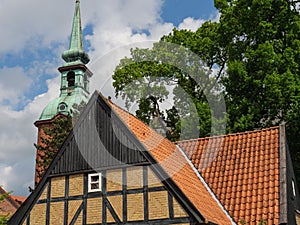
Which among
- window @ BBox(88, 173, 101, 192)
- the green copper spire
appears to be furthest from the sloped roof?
the green copper spire

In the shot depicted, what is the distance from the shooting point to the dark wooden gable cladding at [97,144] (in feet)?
51.5

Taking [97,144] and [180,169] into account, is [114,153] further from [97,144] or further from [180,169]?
[180,169]

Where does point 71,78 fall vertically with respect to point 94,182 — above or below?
above

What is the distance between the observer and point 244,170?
16.9 meters

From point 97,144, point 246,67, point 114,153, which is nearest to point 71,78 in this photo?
point 246,67

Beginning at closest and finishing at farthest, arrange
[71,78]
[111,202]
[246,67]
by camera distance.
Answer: [111,202] < [246,67] < [71,78]

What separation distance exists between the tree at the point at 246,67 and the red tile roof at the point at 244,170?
5755mm

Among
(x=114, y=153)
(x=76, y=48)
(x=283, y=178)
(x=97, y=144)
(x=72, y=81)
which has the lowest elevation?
(x=283, y=178)

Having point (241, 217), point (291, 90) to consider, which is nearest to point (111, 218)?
point (241, 217)

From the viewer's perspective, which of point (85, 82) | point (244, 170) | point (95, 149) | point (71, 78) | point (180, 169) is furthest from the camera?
point (85, 82)

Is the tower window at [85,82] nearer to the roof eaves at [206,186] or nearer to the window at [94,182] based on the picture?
the roof eaves at [206,186]

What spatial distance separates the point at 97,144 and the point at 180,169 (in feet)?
9.75

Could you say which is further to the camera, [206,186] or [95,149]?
[206,186]

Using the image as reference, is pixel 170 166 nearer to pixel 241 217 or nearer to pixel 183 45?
pixel 241 217
